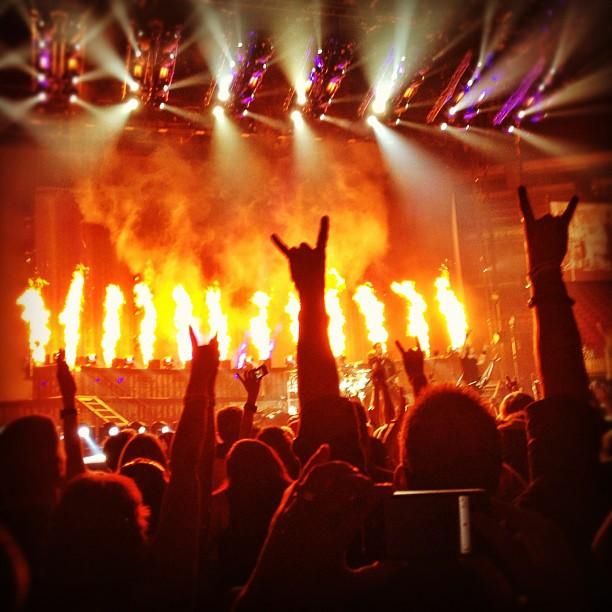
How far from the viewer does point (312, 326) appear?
3744 mm

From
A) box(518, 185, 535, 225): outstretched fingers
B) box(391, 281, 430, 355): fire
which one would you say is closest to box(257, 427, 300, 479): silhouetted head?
box(518, 185, 535, 225): outstretched fingers

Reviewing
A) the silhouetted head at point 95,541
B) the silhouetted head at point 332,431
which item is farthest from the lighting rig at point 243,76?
the silhouetted head at point 95,541

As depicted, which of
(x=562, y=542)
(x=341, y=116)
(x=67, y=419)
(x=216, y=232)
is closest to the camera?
(x=562, y=542)

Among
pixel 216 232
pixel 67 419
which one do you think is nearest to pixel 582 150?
pixel 216 232

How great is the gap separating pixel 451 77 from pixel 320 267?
11.6 m

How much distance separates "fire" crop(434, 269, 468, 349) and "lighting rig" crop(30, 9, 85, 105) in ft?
47.7

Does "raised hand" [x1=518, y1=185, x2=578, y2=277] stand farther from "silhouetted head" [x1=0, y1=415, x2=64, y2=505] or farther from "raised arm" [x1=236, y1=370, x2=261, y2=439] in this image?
"silhouetted head" [x1=0, y1=415, x2=64, y2=505]

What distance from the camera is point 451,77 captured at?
14180mm

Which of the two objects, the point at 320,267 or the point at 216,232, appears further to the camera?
the point at 216,232

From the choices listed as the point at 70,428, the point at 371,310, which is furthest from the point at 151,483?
the point at 371,310

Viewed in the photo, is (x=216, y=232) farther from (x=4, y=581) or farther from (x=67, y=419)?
(x=4, y=581)

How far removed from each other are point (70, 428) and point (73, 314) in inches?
803

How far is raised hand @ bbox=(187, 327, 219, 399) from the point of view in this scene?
2.72 meters

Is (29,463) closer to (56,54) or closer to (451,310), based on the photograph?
(56,54)
